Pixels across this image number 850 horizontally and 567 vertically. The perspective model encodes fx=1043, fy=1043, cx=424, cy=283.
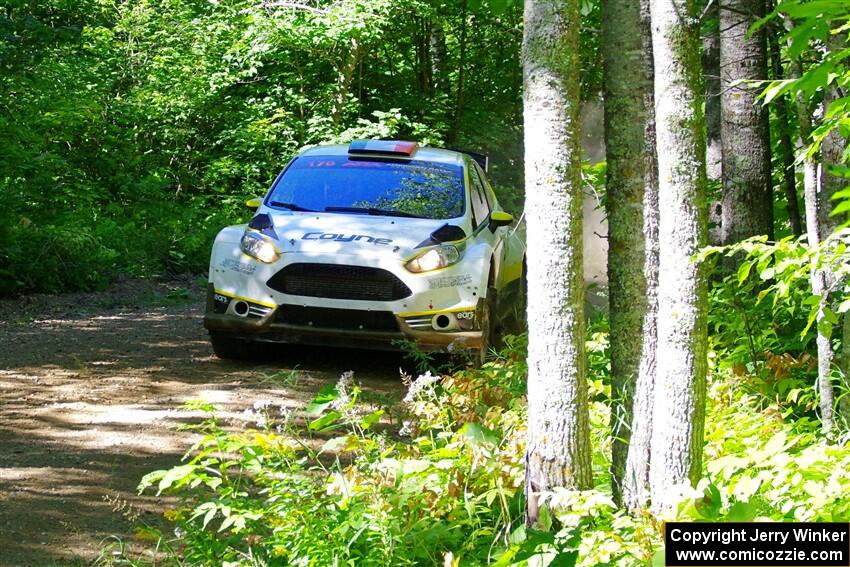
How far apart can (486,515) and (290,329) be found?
13.2 ft

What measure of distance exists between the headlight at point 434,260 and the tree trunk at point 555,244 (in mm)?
3969

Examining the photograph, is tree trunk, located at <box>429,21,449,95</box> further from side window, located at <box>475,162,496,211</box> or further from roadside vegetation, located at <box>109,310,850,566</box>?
roadside vegetation, located at <box>109,310,850,566</box>

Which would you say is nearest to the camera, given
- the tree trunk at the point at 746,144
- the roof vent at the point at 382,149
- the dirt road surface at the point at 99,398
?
the dirt road surface at the point at 99,398

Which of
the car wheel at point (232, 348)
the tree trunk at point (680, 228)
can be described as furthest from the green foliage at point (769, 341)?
the car wheel at point (232, 348)

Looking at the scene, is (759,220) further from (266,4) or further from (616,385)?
(266,4)

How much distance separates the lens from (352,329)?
823cm

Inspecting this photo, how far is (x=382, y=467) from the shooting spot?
4445 millimetres

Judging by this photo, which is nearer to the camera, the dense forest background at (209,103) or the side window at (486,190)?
the side window at (486,190)

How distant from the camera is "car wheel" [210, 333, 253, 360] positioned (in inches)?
353

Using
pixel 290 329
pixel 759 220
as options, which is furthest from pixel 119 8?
pixel 759 220

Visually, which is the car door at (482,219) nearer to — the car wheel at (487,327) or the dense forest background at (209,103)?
the car wheel at (487,327)

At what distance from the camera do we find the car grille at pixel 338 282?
8203 millimetres

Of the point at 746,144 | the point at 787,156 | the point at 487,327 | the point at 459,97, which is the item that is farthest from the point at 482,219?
the point at 459,97

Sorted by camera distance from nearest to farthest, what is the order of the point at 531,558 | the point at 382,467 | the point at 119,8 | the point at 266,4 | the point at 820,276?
the point at 531,558 < the point at 382,467 < the point at 820,276 < the point at 266,4 < the point at 119,8
